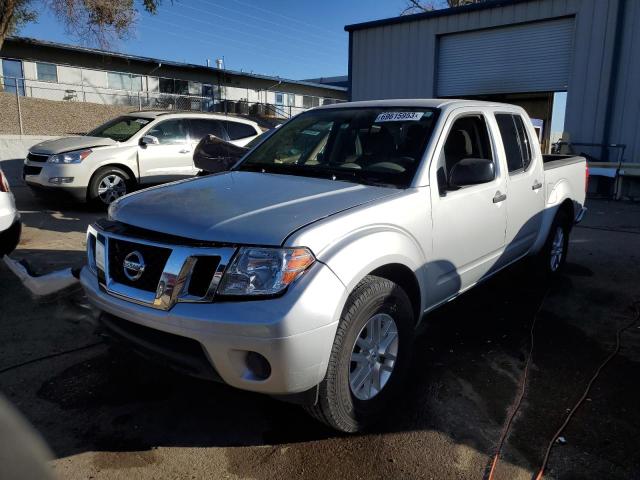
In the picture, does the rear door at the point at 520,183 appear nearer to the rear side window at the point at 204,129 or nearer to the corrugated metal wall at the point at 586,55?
the rear side window at the point at 204,129

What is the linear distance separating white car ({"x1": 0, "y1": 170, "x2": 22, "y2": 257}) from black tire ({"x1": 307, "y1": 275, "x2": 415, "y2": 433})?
346 centimetres

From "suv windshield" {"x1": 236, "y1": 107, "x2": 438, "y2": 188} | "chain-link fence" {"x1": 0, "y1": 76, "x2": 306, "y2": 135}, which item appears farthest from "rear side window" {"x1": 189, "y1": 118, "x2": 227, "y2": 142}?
"chain-link fence" {"x1": 0, "y1": 76, "x2": 306, "y2": 135}

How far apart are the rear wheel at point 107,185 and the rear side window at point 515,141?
658 cm

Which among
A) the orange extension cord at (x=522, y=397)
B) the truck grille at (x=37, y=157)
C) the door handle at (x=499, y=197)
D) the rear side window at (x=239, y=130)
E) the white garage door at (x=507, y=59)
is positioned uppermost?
the white garage door at (x=507, y=59)

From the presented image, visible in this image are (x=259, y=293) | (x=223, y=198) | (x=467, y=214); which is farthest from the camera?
(x=467, y=214)

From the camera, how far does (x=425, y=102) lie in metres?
3.99

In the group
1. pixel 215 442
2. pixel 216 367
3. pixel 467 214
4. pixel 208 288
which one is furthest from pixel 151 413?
pixel 467 214

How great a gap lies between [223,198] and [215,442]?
1.33 meters

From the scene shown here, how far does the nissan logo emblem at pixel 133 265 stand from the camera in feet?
8.64

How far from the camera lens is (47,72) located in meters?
26.4

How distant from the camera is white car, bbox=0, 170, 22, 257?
4.61m

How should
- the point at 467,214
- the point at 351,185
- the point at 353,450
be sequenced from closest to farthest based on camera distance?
the point at 353,450, the point at 351,185, the point at 467,214

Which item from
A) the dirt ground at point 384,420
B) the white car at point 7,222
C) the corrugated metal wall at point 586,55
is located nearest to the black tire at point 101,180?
the white car at point 7,222

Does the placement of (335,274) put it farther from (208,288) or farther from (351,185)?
(351,185)
